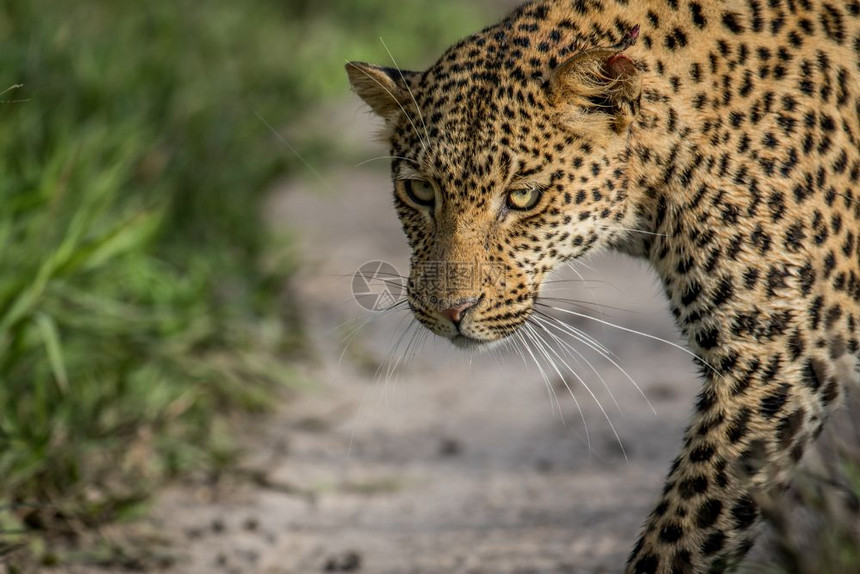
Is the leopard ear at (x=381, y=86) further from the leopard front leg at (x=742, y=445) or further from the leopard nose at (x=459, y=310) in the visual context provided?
the leopard front leg at (x=742, y=445)

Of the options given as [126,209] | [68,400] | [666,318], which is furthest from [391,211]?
[68,400]

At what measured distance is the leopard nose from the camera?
15.1 ft

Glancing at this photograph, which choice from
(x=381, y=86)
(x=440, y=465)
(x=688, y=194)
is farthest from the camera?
(x=440, y=465)

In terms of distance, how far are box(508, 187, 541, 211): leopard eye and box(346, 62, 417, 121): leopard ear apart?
592 mm

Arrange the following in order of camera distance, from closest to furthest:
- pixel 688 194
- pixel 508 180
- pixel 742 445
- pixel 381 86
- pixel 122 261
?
pixel 742 445 → pixel 688 194 → pixel 508 180 → pixel 381 86 → pixel 122 261

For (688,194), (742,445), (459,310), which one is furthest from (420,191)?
(742,445)

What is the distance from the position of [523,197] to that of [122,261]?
2.96m

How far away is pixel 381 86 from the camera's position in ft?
16.4

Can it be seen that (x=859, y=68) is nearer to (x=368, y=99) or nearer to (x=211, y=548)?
(x=368, y=99)

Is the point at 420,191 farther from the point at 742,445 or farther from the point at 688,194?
the point at 742,445

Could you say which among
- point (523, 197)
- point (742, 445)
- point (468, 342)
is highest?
point (523, 197)

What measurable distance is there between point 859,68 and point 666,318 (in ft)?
13.4

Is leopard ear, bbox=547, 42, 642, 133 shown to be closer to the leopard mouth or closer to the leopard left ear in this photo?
the leopard left ear

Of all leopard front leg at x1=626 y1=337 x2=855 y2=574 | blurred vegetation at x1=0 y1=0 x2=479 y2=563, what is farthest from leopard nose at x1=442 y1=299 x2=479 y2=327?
blurred vegetation at x1=0 y1=0 x2=479 y2=563
